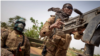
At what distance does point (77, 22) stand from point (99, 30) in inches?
14.5

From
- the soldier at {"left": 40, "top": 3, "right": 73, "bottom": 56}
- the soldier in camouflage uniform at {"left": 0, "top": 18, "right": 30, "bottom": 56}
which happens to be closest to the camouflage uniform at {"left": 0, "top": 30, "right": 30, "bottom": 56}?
the soldier in camouflage uniform at {"left": 0, "top": 18, "right": 30, "bottom": 56}

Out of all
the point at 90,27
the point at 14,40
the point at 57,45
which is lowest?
the point at 57,45

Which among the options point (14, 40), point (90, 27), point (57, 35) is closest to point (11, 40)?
point (14, 40)

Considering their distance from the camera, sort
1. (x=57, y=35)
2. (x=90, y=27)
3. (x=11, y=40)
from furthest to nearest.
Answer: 1. (x=57, y=35)
2. (x=11, y=40)
3. (x=90, y=27)

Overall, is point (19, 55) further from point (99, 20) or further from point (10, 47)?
point (99, 20)

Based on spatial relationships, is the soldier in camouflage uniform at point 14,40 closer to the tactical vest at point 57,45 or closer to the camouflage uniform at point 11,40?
the camouflage uniform at point 11,40

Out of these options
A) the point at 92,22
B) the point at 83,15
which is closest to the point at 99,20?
the point at 92,22

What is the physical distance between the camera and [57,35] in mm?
1430

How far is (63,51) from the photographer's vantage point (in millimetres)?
1505

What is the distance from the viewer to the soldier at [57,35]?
140 cm

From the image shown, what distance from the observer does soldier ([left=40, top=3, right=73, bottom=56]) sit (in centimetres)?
140

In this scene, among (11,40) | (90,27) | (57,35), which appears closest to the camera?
(90,27)

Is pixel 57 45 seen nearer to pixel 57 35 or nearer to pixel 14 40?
pixel 57 35

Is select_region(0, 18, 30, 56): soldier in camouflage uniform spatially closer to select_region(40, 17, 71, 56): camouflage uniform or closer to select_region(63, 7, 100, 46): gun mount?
select_region(40, 17, 71, 56): camouflage uniform
